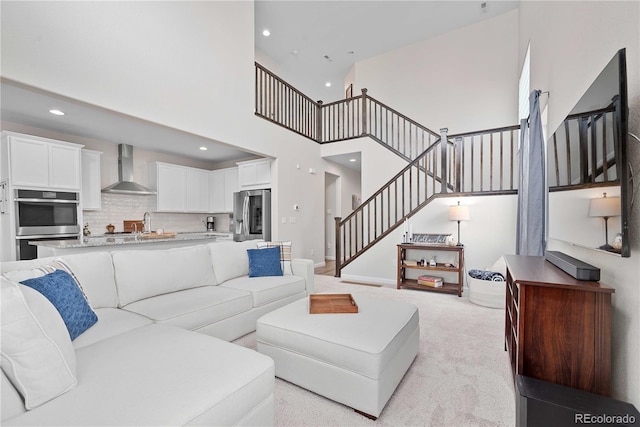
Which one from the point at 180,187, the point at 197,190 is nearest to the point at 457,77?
the point at 197,190

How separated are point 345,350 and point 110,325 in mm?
1479

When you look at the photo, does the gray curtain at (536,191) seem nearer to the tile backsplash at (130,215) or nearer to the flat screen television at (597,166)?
the flat screen television at (597,166)

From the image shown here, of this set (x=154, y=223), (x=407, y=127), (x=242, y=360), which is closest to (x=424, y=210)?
(x=407, y=127)

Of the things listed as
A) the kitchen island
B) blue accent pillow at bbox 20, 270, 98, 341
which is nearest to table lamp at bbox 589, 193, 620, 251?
blue accent pillow at bbox 20, 270, 98, 341

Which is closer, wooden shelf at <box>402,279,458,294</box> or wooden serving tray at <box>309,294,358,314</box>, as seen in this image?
wooden serving tray at <box>309,294,358,314</box>

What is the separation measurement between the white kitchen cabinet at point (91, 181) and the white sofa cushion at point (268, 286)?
3.34m

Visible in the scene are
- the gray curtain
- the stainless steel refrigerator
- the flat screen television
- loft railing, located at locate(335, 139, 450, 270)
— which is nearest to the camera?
the flat screen television

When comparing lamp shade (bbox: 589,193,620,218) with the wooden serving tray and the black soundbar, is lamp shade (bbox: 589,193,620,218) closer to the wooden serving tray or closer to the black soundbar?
the black soundbar

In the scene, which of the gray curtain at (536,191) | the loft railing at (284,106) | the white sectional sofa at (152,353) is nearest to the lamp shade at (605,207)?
the gray curtain at (536,191)

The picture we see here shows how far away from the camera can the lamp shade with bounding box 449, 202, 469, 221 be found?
4.12 meters

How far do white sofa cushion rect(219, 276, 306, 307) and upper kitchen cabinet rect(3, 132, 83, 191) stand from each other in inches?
126

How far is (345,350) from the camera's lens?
161 centimetres

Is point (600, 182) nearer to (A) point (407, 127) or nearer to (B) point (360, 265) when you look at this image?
(B) point (360, 265)

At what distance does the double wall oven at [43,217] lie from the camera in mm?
3770
